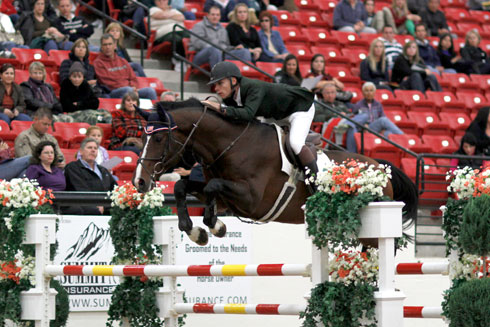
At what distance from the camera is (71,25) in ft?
42.0

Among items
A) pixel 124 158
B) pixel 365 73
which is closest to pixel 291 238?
pixel 124 158

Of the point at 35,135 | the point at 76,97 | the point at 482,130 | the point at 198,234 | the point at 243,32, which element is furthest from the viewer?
the point at 243,32

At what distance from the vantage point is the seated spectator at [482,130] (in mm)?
12820

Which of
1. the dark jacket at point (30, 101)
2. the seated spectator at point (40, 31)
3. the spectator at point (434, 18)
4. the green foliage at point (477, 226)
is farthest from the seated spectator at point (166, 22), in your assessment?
the green foliage at point (477, 226)

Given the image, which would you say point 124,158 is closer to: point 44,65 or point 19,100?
point 19,100

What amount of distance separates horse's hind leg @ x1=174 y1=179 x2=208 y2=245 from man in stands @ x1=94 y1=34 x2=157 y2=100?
4.53 m

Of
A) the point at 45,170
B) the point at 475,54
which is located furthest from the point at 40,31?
the point at 475,54

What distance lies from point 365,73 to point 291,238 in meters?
5.38

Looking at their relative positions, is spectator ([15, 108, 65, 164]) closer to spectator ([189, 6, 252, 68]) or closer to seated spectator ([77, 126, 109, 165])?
seated spectator ([77, 126, 109, 165])

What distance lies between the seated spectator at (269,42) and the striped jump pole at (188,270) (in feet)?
24.1

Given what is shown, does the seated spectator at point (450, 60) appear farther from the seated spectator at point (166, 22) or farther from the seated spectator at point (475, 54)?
the seated spectator at point (166, 22)

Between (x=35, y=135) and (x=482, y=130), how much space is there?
618 cm

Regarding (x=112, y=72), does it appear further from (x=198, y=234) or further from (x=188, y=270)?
(x=188, y=270)

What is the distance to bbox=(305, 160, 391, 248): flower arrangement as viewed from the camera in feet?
19.8
